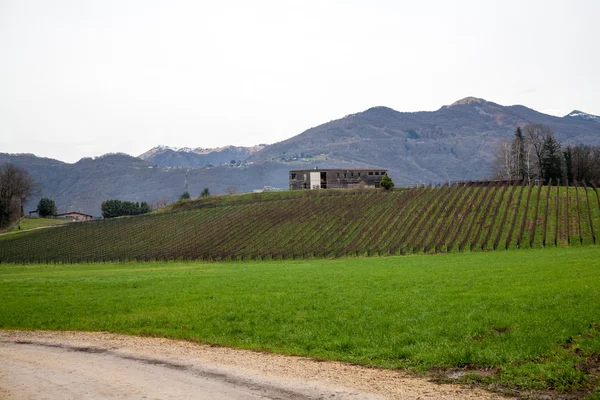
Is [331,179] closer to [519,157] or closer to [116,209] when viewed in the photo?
[519,157]

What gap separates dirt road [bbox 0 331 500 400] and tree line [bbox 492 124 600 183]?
105 m

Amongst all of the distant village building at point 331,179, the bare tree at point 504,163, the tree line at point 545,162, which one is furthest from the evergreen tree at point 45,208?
the tree line at point 545,162

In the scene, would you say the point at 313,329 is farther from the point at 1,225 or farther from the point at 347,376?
the point at 1,225

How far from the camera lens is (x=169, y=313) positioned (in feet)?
82.0

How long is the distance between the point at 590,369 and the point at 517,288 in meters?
9.59

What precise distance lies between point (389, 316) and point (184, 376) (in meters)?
8.41

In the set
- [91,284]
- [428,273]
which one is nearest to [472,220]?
[428,273]

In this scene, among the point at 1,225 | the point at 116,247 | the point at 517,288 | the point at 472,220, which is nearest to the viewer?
the point at 517,288

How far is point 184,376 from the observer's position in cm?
1628

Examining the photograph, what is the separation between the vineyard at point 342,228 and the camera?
6819 cm

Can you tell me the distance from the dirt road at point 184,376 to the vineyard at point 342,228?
47.8 metres

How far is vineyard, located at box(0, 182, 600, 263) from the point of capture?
68.2m

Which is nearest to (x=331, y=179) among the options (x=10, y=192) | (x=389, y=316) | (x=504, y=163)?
(x=504, y=163)

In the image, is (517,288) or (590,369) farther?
(517,288)
